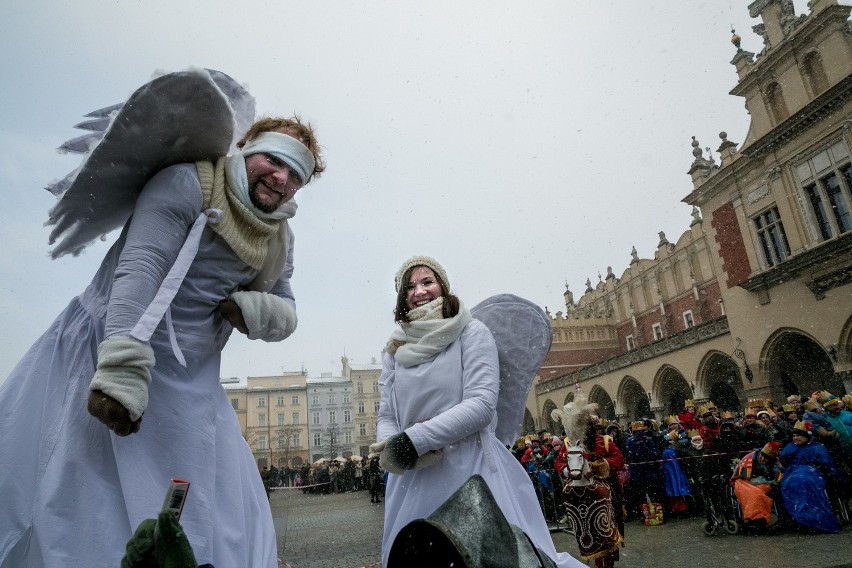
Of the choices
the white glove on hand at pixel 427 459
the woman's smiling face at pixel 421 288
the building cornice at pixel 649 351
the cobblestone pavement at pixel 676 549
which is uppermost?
the building cornice at pixel 649 351

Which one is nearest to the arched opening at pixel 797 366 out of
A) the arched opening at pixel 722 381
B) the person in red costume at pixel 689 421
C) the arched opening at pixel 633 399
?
the arched opening at pixel 722 381

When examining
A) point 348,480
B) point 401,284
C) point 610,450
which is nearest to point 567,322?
point 348,480

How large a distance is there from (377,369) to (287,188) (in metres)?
68.3

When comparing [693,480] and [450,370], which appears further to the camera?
[693,480]

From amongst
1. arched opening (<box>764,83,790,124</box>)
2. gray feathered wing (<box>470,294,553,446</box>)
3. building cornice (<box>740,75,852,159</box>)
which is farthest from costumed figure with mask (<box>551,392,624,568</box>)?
arched opening (<box>764,83,790,124</box>)

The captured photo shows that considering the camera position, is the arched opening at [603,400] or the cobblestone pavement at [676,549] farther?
the arched opening at [603,400]

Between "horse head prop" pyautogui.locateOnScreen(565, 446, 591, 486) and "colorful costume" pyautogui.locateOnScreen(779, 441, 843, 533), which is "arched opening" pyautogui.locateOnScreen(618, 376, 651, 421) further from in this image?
"horse head prop" pyautogui.locateOnScreen(565, 446, 591, 486)

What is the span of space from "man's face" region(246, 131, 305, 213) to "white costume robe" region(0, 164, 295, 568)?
19cm

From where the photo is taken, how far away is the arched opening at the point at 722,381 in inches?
977

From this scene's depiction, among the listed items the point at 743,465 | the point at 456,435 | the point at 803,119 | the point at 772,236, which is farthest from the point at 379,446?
the point at 772,236

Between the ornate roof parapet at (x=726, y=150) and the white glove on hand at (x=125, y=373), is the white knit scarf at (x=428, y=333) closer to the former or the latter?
the white glove on hand at (x=125, y=373)

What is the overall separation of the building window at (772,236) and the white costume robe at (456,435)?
21.8 meters

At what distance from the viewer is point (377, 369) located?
69000mm

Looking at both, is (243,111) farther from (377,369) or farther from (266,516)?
(377,369)
